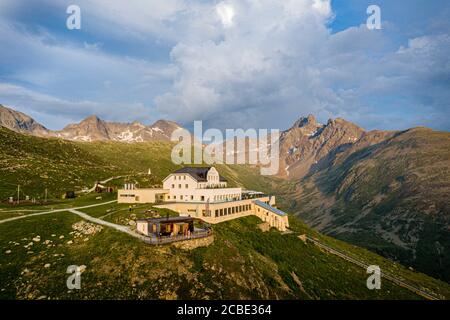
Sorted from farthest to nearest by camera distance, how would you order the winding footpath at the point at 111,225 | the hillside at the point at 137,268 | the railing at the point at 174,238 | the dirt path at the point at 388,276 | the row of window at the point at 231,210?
the dirt path at the point at 388,276 < the row of window at the point at 231,210 < the winding footpath at the point at 111,225 < the railing at the point at 174,238 < the hillside at the point at 137,268

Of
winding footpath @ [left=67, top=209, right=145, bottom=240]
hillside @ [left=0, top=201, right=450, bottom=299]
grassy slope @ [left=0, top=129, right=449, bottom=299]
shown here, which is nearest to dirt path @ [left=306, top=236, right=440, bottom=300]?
grassy slope @ [left=0, top=129, right=449, bottom=299]

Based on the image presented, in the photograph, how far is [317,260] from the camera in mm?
78312

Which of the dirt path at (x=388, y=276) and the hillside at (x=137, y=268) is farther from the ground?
the hillside at (x=137, y=268)

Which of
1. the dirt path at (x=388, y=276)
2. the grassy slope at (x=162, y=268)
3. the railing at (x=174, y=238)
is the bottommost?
the dirt path at (x=388, y=276)

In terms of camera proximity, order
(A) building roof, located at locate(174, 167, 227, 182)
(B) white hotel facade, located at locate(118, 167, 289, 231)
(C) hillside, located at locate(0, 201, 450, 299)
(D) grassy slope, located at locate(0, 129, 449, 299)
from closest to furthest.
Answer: (C) hillside, located at locate(0, 201, 450, 299) → (D) grassy slope, located at locate(0, 129, 449, 299) → (B) white hotel facade, located at locate(118, 167, 289, 231) → (A) building roof, located at locate(174, 167, 227, 182)

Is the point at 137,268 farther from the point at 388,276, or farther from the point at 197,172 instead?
the point at 388,276

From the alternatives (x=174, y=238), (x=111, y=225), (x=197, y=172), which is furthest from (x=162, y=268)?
(x=197, y=172)

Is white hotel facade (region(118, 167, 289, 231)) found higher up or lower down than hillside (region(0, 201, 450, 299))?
higher up

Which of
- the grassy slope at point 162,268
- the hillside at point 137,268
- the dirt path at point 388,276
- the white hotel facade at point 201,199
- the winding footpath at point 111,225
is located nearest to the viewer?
the hillside at point 137,268

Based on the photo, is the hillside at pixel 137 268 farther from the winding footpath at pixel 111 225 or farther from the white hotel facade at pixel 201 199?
the white hotel facade at pixel 201 199

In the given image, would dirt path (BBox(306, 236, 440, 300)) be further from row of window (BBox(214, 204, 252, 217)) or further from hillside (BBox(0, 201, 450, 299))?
row of window (BBox(214, 204, 252, 217))

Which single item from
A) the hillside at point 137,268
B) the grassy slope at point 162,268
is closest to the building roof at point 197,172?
the grassy slope at point 162,268
